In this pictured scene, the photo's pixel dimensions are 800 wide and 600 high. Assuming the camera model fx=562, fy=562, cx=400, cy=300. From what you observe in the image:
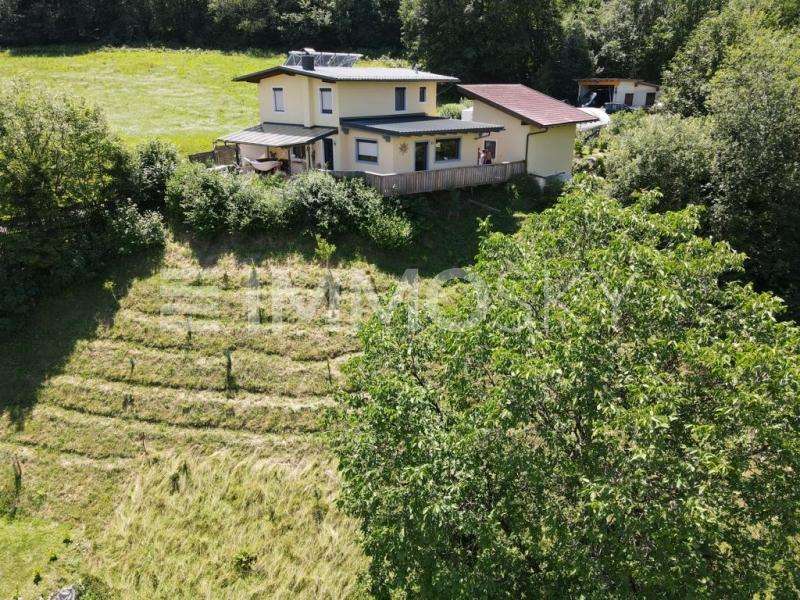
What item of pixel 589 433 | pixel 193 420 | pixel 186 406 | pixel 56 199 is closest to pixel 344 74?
pixel 56 199

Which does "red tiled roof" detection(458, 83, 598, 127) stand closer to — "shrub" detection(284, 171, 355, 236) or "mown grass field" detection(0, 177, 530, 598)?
"mown grass field" detection(0, 177, 530, 598)

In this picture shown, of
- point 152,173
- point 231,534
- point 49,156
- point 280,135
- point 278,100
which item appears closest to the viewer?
point 231,534

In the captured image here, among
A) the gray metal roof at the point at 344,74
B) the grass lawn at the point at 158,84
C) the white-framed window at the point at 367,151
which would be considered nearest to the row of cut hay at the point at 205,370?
the white-framed window at the point at 367,151

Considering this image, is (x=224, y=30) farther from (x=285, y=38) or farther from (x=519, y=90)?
(x=519, y=90)

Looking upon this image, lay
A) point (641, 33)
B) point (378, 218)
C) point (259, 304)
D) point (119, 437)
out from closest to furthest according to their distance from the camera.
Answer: point (119, 437)
point (259, 304)
point (378, 218)
point (641, 33)

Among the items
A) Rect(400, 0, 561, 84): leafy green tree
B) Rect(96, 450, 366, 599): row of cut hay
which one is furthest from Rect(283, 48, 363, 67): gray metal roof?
Rect(96, 450, 366, 599): row of cut hay

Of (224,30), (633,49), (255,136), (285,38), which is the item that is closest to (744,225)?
(255,136)

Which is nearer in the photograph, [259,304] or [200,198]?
[259,304]

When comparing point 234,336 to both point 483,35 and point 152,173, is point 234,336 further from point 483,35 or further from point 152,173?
point 483,35

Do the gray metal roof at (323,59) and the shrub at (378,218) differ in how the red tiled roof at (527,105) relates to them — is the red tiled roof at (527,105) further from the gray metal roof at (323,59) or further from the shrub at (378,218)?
the shrub at (378,218)
